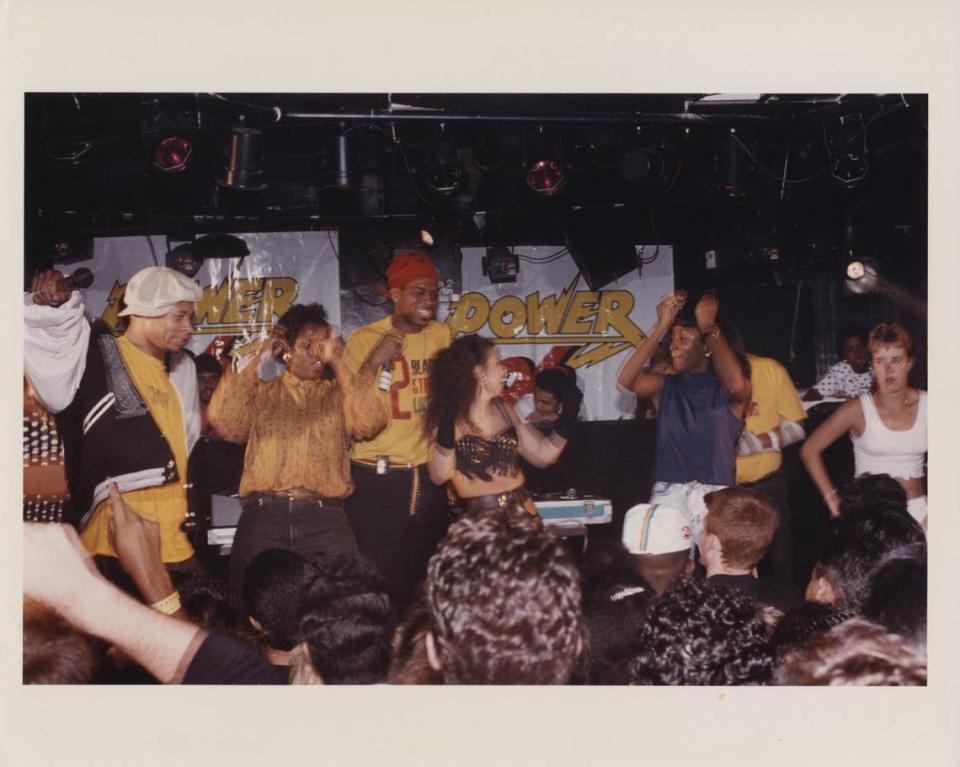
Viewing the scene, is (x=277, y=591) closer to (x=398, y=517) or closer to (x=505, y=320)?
(x=398, y=517)

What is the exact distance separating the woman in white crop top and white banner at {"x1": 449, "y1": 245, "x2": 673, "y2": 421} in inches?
38.4

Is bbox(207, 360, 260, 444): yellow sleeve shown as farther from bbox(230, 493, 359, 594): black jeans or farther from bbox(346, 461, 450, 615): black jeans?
bbox(346, 461, 450, 615): black jeans

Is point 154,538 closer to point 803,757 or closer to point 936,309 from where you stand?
point 803,757

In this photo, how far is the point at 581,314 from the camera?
4.52 m

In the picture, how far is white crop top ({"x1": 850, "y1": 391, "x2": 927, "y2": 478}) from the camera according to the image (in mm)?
4352

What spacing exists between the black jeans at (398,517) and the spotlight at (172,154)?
1608mm

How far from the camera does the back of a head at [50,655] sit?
13.0 ft

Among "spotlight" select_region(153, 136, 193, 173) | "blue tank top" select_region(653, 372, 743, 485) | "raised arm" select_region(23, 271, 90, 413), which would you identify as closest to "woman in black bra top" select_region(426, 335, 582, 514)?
"blue tank top" select_region(653, 372, 743, 485)

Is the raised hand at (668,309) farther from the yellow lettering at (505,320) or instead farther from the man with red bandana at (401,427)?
the man with red bandana at (401,427)

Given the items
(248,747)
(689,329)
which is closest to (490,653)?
(248,747)

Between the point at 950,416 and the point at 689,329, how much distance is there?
4.03 feet

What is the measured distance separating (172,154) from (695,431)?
2.79m

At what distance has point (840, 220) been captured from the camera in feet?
14.9

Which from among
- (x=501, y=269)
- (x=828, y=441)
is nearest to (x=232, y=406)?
(x=501, y=269)
